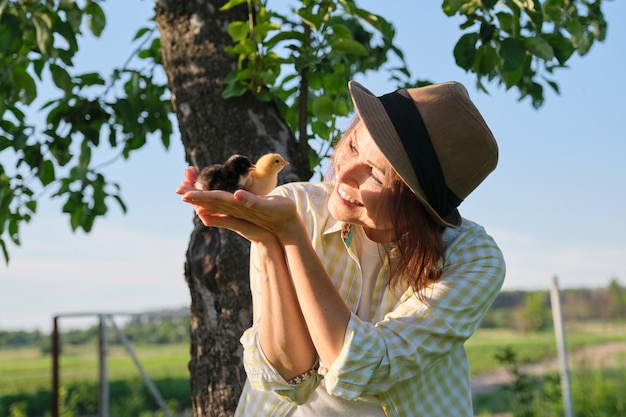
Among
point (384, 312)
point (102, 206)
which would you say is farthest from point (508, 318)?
point (384, 312)

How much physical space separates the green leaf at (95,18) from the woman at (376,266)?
1.68 metres

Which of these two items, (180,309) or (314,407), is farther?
(180,309)

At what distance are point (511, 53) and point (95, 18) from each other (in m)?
1.61

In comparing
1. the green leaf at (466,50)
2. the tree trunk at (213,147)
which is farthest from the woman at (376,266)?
the green leaf at (466,50)

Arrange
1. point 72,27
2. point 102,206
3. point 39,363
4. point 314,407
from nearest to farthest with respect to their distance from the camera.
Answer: point 314,407 < point 72,27 < point 102,206 < point 39,363

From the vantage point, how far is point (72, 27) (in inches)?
113

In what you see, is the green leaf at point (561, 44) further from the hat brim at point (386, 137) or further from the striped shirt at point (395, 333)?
the hat brim at point (386, 137)

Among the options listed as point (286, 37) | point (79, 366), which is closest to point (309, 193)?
point (286, 37)

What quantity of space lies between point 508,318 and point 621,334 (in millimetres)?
1293

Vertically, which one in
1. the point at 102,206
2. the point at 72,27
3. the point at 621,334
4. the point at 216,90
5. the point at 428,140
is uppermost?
the point at 72,27

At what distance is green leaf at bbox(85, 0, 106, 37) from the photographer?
3025mm

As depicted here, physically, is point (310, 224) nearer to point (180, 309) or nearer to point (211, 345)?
point (211, 345)

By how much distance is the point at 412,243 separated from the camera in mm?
1519

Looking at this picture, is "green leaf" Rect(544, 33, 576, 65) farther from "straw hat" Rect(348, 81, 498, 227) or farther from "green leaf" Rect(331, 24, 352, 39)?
"straw hat" Rect(348, 81, 498, 227)
